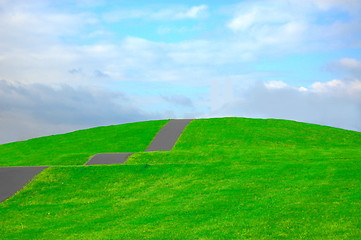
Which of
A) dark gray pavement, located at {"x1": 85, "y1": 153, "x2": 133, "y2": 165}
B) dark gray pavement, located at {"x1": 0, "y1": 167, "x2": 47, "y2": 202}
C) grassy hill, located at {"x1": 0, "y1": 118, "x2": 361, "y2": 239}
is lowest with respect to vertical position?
grassy hill, located at {"x1": 0, "y1": 118, "x2": 361, "y2": 239}

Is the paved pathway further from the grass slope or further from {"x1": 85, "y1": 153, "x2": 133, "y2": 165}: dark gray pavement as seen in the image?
the grass slope

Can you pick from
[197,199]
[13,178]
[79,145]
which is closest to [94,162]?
[13,178]

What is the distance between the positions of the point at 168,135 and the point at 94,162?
17.4 meters

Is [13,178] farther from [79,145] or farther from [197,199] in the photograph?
[79,145]

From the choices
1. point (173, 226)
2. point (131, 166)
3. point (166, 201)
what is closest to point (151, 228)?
point (173, 226)

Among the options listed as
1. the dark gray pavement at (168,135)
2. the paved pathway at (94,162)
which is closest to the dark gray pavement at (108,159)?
the paved pathway at (94,162)

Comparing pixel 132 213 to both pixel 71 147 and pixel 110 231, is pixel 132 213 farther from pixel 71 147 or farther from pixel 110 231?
pixel 71 147

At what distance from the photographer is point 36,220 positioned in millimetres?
22500

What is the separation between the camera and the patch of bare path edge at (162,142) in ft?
120

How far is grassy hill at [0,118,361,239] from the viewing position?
59.0 ft

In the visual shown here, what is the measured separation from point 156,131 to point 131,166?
77.6ft

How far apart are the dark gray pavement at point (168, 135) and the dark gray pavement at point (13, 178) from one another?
49.9ft

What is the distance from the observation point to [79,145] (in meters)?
51.8

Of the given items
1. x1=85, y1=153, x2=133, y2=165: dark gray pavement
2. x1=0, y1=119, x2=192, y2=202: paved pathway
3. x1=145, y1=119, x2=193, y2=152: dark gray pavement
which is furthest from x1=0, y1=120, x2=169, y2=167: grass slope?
x1=0, y1=119, x2=192, y2=202: paved pathway
